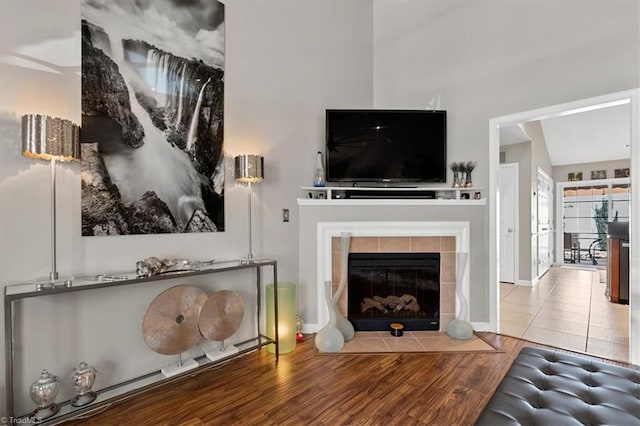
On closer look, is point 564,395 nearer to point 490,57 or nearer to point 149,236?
point 149,236

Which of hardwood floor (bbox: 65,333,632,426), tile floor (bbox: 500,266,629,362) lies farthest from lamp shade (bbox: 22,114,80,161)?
tile floor (bbox: 500,266,629,362)

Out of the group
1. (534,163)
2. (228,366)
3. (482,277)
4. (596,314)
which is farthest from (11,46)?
(534,163)

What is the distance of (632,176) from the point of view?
97.0 inches

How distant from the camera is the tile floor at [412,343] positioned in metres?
2.73

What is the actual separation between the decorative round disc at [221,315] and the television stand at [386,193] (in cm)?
121

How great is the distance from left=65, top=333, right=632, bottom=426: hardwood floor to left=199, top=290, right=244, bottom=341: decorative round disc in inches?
12.0

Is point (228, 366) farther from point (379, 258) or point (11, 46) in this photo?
point (11, 46)

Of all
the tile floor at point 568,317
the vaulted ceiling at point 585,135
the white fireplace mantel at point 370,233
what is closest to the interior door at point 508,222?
the tile floor at point 568,317

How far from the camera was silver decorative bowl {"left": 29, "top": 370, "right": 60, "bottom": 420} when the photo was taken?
167 centimetres

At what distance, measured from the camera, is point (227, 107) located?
8.91 feet

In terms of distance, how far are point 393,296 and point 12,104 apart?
325cm

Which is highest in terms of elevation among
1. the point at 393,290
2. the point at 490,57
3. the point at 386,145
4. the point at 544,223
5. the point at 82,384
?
the point at 490,57

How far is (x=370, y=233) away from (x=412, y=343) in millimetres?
1078

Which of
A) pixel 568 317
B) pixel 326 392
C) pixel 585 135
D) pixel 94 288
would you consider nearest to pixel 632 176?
pixel 568 317
